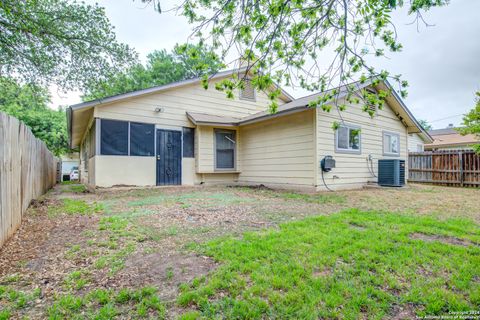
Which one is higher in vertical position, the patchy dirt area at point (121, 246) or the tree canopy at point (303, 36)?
the tree canopy at point (303, 36)

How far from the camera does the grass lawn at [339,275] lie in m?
1.78

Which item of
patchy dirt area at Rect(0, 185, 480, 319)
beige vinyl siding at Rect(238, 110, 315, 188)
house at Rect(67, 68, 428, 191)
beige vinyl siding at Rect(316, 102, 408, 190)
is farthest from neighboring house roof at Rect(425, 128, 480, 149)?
patchy dirt area at Rect(0, 185, 480, 319)

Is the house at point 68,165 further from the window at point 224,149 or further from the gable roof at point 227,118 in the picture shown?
the window at point 224,149

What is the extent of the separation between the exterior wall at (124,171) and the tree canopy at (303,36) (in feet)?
21.2

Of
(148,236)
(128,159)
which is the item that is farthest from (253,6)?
(128,159)

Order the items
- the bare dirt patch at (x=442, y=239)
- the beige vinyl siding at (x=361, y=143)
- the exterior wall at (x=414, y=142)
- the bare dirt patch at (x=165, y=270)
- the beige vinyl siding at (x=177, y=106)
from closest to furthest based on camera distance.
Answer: the bare dirt patch at (x=165, y=270) → the bare dirt patch at (x=442, y=239) → the beige vinyl siding at (x=361, y=143) → the beige vinyl siding at (x=177, y=106) → the exterior wall at (x=414, y=142)

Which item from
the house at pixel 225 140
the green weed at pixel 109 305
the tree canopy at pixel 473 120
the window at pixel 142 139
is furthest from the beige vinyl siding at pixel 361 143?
the green weed at pixel 109 305

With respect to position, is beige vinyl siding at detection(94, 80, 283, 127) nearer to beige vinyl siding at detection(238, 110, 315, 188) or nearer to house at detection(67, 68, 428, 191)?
house at detection(67, 68, 428, 191)

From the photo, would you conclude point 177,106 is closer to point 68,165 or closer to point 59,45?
point 59,45

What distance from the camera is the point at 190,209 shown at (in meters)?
5.07

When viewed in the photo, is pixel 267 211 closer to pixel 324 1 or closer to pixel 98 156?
pixel 324 1

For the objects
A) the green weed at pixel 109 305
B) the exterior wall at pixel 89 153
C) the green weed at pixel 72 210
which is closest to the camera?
the green weed at pixel 109 305

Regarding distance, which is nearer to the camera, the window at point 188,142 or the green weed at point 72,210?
the green weed at point 72,210

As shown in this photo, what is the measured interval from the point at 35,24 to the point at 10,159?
3.67 meters
